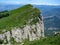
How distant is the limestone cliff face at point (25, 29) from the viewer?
10197 centimetres

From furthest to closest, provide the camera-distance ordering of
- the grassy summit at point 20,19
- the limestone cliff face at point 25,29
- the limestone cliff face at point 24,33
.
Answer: the grassy summit at point 20,19 < the limestone cliff face at point 25,29 < the limestone cliff face at point 24,33

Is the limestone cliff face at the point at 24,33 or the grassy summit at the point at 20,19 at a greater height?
the grassy summit at the point at 20,19

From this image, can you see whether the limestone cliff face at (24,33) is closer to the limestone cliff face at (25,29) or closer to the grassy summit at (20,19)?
the limestone cliff face at (25,29)

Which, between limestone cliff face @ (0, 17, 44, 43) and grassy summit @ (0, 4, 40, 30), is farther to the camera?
grassy summit @ (0, 4, 40, 30)

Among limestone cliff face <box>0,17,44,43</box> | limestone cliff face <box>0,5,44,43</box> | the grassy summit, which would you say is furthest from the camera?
the grassy summit

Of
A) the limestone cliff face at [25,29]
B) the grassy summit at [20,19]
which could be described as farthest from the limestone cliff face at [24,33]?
the grassy summit at [20,19]

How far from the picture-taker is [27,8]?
137 meters

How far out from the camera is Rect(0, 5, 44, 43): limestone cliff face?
335 ft

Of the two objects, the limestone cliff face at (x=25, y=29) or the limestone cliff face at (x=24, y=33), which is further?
the limestone cliff face at (x=25, y=29)

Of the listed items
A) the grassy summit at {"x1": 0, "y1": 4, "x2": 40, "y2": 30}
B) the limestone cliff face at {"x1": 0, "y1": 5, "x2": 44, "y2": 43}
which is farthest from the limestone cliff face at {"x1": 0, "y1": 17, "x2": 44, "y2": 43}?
the grassy summit at {"x1": 0, "y1": 4, "x2": 40, "y2": 30}

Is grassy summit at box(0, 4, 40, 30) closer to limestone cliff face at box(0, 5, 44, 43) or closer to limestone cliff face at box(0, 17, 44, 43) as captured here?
limestone cliff face at box(0, 5, 44, 43)

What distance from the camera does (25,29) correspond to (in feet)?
376

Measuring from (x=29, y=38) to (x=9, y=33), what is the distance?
15913 millimetres

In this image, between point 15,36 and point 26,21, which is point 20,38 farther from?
point 26,21
